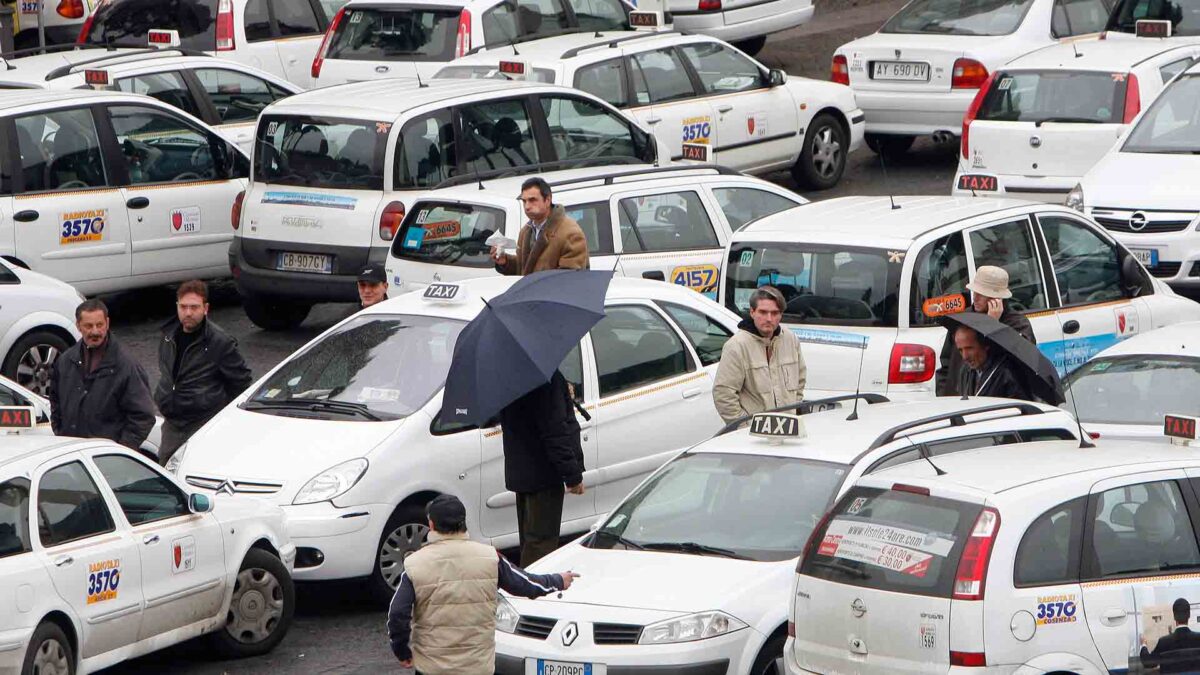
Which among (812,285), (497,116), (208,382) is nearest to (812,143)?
(497,116)

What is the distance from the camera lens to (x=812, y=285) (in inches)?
463

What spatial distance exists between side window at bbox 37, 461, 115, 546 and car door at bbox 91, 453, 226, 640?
4.9 inches

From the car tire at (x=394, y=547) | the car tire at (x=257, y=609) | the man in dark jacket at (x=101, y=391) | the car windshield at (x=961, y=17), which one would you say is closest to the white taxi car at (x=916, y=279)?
the car tire at (x=394, y=547)

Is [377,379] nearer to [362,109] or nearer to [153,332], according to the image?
[362,109]

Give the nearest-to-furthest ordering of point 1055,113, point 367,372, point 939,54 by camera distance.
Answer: point 367,372
point 1055,113
point 939,54

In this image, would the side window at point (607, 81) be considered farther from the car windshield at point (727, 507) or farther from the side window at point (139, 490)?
the car windshield at point (727, 507)

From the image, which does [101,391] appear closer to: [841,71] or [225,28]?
[225,28]

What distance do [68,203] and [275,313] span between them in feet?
6.08

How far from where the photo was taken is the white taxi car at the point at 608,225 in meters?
13.6

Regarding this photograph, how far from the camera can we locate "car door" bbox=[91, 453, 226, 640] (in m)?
9.20

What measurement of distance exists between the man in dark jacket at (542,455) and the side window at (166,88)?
8203mm

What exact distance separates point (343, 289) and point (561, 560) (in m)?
6.12

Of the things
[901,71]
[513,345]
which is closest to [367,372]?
[513,345]

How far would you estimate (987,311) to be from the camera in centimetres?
1045
